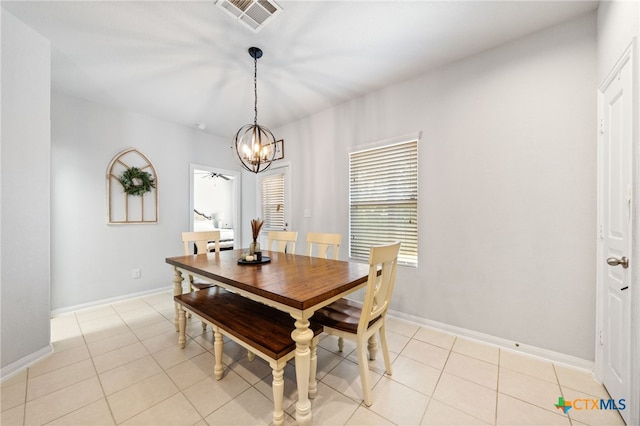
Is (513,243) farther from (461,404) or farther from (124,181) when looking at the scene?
(124,181)

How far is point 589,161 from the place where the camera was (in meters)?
1.84

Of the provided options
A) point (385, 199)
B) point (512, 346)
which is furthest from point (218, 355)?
point (512, 346)

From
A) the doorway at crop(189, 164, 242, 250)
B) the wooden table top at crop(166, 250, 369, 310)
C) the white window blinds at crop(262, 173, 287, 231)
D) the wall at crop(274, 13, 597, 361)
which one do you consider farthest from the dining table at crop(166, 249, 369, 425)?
the doorway at crop(189, 164, 242, 250)

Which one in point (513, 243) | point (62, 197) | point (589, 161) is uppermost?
point (589, 161)

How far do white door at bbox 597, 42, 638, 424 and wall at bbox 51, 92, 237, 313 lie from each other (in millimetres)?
4879

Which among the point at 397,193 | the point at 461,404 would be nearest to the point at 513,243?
the point at 397,193

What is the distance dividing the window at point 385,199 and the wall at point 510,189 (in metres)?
0.13

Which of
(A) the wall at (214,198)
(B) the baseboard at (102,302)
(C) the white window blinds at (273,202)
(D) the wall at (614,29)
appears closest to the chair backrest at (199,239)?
(C) the white window blinds at (273,202)

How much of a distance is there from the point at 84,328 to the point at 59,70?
108 inches

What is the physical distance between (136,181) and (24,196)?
1.61 metres

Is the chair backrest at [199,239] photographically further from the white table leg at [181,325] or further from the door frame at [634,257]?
the door frame at [634,257]

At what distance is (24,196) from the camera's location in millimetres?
1961

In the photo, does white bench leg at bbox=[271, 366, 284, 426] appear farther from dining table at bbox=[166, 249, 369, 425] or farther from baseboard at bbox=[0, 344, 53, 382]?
baseboard at bbox=[0, 344, 53, 382]

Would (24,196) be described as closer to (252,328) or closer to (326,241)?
(252,328)
